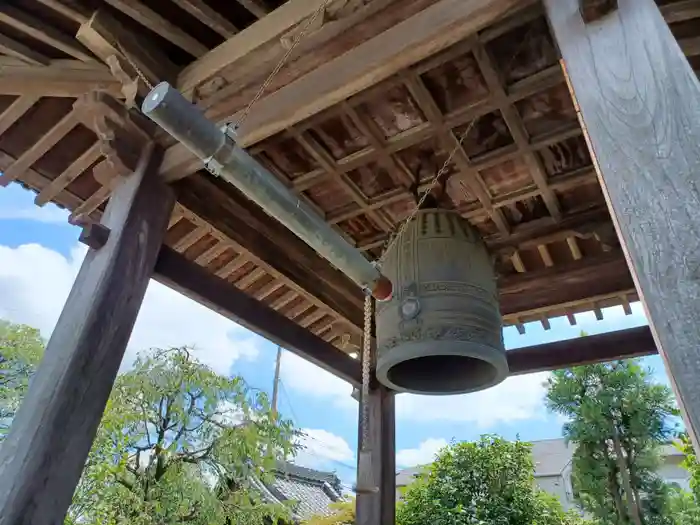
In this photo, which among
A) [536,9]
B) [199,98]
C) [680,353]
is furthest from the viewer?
[199,98]

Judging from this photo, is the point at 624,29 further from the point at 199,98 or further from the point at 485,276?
the point at 199,98

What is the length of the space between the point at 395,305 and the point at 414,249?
0.29m

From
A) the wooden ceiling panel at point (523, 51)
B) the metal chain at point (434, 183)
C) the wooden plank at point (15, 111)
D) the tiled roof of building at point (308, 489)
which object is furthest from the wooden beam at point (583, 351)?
the tiled roof of building at point (308, 489)

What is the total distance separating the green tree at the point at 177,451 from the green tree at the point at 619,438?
525 centimetres

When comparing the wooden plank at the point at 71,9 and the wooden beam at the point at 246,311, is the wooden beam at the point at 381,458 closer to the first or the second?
the wooden beam at the point at 246,311

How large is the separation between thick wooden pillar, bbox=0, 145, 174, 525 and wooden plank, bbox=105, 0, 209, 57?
472 millimetres

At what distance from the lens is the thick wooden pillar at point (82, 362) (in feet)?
5.61

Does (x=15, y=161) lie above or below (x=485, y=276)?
above

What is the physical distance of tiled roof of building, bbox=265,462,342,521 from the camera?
40.0ft

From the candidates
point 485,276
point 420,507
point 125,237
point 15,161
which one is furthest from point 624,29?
point 420,507

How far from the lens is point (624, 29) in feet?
4.09

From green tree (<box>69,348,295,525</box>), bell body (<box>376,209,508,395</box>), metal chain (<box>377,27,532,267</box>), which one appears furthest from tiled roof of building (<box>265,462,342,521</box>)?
metal chain (<box>377,27,532,267</box>)

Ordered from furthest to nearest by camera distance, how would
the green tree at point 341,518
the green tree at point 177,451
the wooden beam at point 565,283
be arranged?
the green tree at point 341,518 → the green tree at point 177,451 → the wooden beam at point 565,283

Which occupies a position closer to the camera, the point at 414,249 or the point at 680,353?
the point at 680,353
